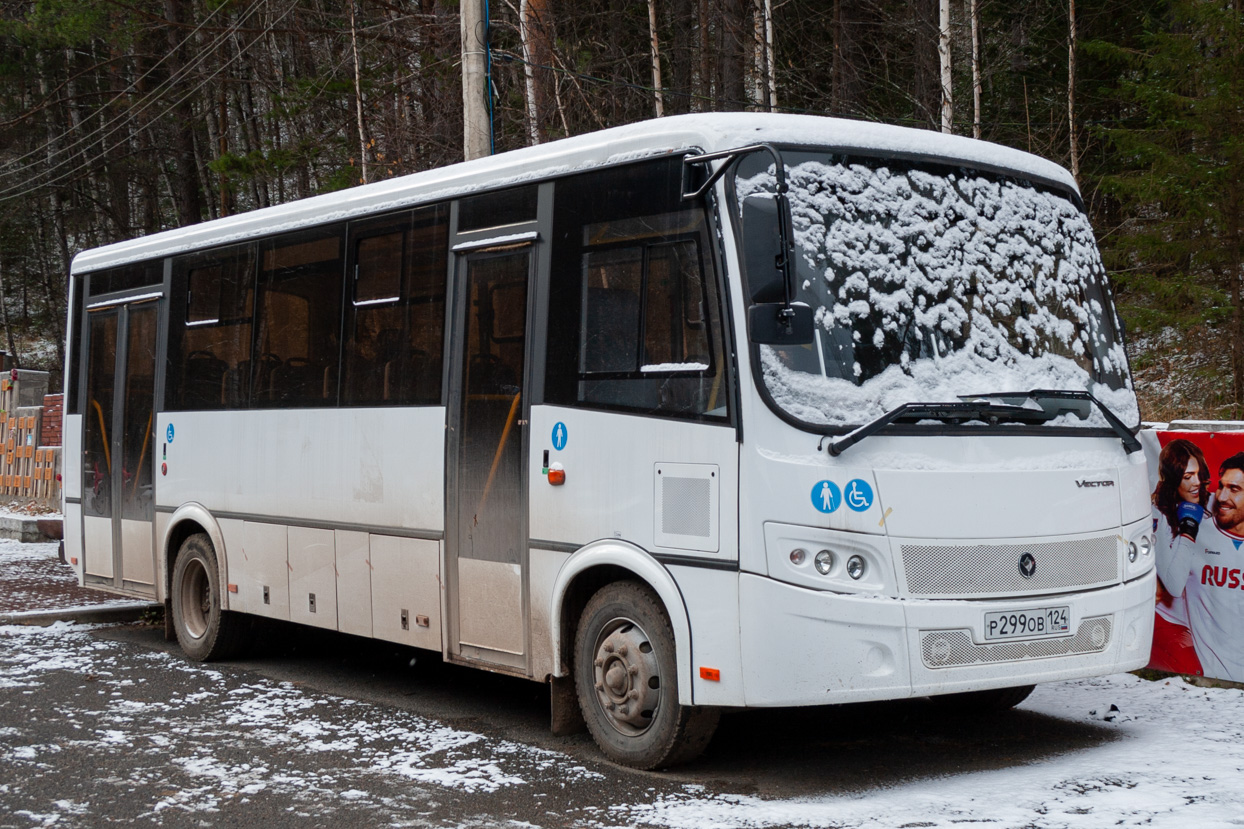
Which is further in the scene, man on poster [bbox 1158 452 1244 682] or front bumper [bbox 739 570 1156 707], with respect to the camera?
man on poster [bbox 1158 452 1244 682]

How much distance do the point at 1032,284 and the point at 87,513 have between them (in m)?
8.26

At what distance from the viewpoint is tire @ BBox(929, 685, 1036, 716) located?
770cm

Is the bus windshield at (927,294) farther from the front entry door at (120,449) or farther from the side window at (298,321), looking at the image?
the front entry door at (120,449)

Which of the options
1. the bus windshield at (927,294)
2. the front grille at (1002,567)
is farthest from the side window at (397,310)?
the front grille at (1002,567)

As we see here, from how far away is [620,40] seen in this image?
2725 centimetres

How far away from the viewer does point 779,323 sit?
589cm

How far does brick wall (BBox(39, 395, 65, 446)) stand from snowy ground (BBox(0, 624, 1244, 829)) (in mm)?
17867

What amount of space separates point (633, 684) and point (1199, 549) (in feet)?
11.6

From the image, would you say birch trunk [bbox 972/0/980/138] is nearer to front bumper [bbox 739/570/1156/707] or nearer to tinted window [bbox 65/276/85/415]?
tinted window [bbox 65/276/85/415]

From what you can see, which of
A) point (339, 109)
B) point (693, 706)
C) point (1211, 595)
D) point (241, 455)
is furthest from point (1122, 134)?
point (339, 109)

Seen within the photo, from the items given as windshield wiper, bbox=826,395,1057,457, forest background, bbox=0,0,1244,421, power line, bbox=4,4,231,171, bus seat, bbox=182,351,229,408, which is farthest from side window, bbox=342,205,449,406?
power line, bbox=4,4,231,171

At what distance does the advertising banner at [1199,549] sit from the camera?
784 cm

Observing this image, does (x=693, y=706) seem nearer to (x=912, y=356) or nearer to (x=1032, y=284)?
(x=912, y=356)

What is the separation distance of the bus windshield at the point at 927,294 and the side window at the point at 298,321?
147 inches
